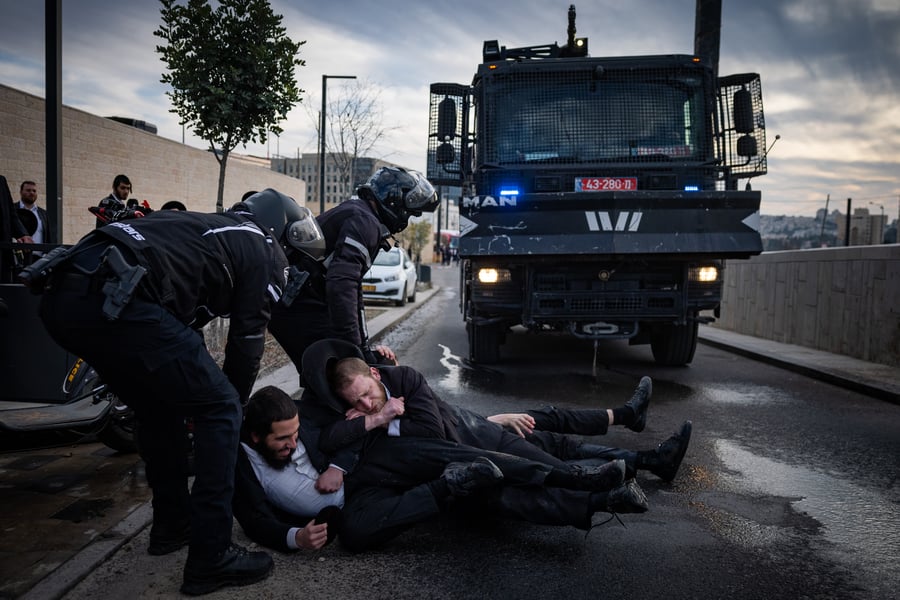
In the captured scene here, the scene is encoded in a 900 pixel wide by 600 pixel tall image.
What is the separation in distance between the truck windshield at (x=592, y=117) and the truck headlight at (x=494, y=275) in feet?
4.05

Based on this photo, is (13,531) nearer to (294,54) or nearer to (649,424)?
(649,424)

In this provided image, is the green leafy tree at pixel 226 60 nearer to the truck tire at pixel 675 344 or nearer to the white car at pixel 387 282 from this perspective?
the truck tire at pixel 675 344

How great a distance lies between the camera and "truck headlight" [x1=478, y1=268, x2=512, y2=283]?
746 centimetres

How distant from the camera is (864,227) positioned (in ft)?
75.0

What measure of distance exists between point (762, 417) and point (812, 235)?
5229 cm

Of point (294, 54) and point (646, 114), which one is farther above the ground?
point (294, 54)

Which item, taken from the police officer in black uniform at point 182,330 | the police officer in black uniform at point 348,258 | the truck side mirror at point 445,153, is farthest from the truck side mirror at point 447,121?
the police officer in black uniform at point 182,330

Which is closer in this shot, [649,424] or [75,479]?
[75,479]

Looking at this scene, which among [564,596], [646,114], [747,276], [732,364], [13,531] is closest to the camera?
[564,596]

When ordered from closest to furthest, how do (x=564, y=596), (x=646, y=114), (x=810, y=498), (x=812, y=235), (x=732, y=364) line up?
(x=564, y=596)
(x=810, y=498)
(x=646, y=114)
(x=732, y=364)
(x=812, y=235)

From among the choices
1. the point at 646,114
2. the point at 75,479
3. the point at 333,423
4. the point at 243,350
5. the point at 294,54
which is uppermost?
the point at 294,54

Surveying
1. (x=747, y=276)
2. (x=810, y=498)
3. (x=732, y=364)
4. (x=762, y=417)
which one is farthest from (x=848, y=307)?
(x=810, y=498)

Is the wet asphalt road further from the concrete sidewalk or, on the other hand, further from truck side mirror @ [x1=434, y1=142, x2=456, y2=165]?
truck side mirror @ [x1=434, y1=142, x2=456, y2=165]

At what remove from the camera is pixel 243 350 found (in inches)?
114
